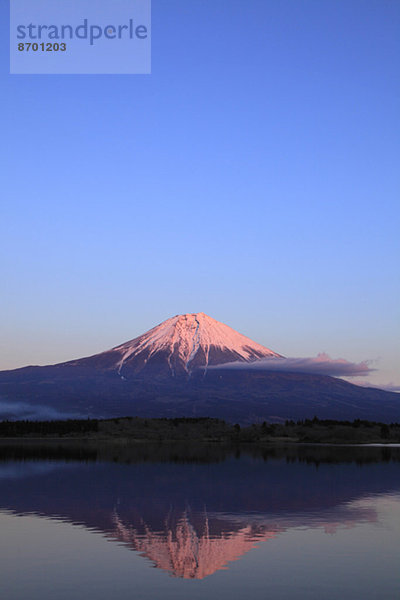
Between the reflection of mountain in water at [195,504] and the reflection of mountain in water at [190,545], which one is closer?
the reflection of mountain in water at [190,545]

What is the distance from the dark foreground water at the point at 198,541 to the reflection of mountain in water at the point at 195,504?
90mm

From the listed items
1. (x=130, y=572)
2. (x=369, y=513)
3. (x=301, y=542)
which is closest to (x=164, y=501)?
(x=369, y=513)

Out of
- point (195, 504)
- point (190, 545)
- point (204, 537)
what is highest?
point (190, 545)

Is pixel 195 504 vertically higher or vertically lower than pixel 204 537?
lower

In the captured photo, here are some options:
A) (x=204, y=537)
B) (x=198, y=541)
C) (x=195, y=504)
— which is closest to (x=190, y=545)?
(x=198, y=541)

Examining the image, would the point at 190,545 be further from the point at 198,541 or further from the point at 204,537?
the point at 204,537

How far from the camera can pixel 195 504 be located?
57.8 meters

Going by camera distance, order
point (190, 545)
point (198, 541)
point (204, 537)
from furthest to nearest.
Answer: point (204, 537)
point (198, 541)
point (190, 545)

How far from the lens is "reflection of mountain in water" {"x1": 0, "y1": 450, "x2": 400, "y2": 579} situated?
37750mm

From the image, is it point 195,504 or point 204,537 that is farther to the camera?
point 195,504

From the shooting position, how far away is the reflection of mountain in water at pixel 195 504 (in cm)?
3775

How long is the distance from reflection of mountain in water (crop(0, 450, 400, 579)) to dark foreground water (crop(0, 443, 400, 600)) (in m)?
0.09

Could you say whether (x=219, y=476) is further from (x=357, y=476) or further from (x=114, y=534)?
(x=114, y=534)

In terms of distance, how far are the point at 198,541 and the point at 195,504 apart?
19.0m
